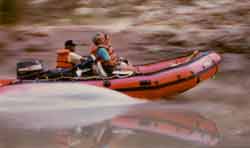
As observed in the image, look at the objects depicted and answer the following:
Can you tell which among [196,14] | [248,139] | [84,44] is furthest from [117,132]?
[196,14]

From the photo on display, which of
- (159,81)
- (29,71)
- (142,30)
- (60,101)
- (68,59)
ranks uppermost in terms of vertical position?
(142,30)

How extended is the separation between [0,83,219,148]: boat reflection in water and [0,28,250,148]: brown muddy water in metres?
0.01

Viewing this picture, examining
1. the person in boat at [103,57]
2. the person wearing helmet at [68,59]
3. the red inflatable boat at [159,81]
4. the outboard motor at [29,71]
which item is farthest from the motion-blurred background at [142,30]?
the outboard motor at [29,71]

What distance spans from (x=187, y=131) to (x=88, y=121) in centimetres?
177

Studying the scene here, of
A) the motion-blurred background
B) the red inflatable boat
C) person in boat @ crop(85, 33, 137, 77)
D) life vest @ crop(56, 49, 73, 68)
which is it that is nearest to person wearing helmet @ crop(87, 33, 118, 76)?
person in boat @ crop(85, 33, 137, 77)

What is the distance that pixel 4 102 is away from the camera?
1298 centimetres

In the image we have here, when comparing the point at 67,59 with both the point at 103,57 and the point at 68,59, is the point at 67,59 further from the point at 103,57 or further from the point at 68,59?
the point at 103,57

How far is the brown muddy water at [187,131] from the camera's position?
10.0m

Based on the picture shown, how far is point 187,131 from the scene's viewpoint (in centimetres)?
1084

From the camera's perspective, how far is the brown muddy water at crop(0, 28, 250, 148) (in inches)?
394

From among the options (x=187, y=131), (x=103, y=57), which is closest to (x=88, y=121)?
(x=187, y=131)

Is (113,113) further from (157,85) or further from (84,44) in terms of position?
(84,44)

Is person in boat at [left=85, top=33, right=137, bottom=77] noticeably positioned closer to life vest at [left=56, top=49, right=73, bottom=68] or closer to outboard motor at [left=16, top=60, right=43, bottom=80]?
life vest at [left=56, top=49, right=73, bottom=68]

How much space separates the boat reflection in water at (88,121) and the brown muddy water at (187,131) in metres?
0.01
